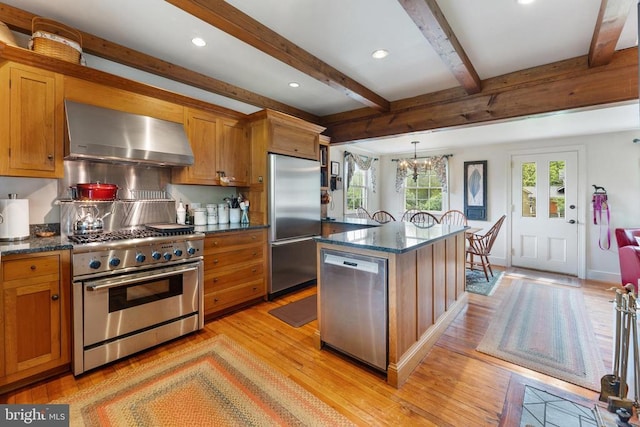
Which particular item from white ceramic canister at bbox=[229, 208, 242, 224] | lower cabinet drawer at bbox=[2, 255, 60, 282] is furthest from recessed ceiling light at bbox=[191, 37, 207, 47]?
lower cabinet drawer at bbox=[2, 255, 60, 282]

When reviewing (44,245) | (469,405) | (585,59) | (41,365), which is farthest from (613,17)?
(41,365)

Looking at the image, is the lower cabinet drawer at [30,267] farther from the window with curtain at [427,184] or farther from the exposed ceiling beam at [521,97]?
the window with curtain at [427,184]

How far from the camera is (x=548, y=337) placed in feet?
8.41

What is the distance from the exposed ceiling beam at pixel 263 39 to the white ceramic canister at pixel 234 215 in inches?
71.6

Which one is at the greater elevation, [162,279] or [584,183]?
[584,183]

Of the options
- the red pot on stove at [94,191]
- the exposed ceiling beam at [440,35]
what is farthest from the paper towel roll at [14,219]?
the exposed ceiling beam at [440,35]

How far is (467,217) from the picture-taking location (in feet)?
19.4

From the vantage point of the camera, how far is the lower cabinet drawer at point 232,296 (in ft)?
9.33

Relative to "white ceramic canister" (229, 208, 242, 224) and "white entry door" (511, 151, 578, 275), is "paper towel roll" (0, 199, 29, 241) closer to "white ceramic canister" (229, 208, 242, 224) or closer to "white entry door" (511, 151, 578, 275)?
"white ceramic canister" (229, 208, 242, 224)

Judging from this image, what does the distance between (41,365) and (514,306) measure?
4.48 meters

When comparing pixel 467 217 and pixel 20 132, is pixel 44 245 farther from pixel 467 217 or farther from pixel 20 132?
pixel 467 217

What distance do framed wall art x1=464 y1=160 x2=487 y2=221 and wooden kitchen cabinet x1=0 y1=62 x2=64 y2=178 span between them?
6381 millimetres

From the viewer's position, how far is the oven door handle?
203 centimetres

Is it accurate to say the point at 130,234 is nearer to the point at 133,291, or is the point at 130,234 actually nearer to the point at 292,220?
the point at 133,291
